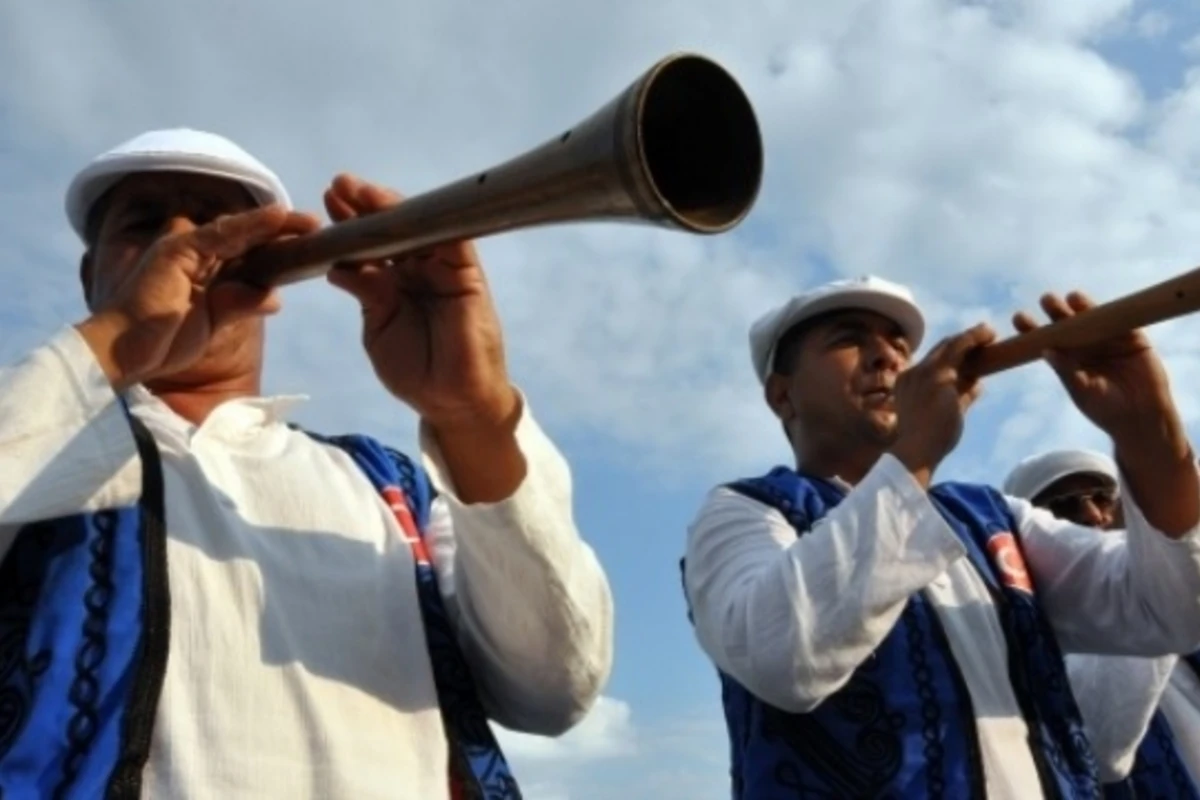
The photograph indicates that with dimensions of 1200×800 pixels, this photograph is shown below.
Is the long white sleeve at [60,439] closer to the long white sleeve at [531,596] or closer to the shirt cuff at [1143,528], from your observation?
the long white sleeve at [531,596]

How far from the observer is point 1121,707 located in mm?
4117

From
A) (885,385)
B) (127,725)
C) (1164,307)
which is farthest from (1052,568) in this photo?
(127,725)

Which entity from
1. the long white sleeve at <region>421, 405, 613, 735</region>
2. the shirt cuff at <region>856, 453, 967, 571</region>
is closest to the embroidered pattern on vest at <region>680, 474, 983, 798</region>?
the shirt cuff at <region>856, 453, 967, 571</region>

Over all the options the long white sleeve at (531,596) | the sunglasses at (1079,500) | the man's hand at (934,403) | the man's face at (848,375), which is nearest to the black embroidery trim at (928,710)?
the man's hand at (934,403)

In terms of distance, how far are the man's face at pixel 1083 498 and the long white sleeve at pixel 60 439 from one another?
4.24 m

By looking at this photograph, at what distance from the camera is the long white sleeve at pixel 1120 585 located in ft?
11.4

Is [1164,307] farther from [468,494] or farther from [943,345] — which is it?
[468,494]

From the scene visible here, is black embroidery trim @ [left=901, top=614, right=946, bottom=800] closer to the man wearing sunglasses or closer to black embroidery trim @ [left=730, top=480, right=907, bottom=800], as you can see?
black embroidery trim @ [left=730, top=480, right=907, bottom=800]

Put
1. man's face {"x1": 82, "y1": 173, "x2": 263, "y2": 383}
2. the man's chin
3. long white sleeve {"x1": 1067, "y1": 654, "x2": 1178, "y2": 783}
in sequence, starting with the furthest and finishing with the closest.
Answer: long white sleeve {"x1": 1067, "y1": 654, "x2": 1178, "y2": 783} < the man's chin < man's face {"x1": 82, "y1": 173, "x2": 263, "y2": 383}

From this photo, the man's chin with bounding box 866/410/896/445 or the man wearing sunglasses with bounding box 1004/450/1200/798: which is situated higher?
the man's chin with bounding box 866/410/896/445

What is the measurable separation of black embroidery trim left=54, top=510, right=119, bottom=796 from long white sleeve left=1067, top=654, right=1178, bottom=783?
2815 millimetres

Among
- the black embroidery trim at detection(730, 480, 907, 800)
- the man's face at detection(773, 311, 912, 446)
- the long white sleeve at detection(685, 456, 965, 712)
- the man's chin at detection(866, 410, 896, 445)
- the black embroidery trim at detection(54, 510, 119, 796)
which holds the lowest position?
the black embroidery trim at detection(54, 510, 119, 796)

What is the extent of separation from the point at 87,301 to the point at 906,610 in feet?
5.94

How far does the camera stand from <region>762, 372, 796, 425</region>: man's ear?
13.6 ft
